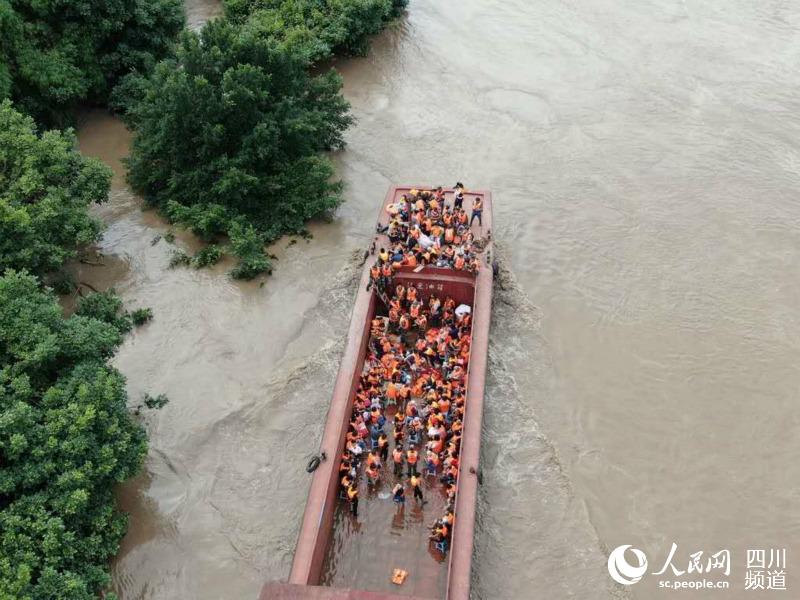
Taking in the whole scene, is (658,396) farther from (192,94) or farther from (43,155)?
(43,155)

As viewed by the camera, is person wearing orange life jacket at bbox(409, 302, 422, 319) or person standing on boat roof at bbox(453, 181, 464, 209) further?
person standing on boat roof at bbox(453, 181, 464, 209)

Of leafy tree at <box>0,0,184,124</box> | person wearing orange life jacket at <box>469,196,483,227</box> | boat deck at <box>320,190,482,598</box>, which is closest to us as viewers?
boat deck at <box>320,190,482,598</box>

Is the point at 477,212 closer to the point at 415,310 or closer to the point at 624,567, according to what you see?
the point at 415,310

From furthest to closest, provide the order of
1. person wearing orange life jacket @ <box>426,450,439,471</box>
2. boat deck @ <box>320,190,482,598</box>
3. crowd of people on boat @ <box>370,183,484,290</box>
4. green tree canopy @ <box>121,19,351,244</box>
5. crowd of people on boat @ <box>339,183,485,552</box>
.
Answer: green tree canopy @ <box>121,19,351,244</box> < crowd of people on boat @ <box>370,183,484,290</box> < crowd of people on boat @ <box>339,183,485,552</box> < person wearing orange life jacket @ <box>426,450,439,471</box> < boat deck @ <box>320,190,482,598</box>

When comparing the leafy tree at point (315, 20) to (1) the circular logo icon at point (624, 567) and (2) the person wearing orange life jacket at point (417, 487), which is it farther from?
(1) the circular logo icon at point (624, 567)

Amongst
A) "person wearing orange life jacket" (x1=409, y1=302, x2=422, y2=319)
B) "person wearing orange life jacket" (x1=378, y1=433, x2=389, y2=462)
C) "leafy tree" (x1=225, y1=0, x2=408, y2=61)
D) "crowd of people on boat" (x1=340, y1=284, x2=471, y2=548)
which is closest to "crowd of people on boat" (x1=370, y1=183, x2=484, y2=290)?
"crowd of people on boat" (x1=340, y1=284, x2=471, y2=548)

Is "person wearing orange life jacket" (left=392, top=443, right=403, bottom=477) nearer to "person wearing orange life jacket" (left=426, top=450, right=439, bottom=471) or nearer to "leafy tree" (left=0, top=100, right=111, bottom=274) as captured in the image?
"person wearing orange life jacket" (left=426, top=450, right=439, bottom=471)

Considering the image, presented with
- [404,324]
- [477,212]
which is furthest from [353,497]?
[477,212]
